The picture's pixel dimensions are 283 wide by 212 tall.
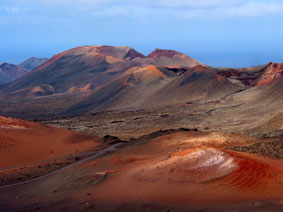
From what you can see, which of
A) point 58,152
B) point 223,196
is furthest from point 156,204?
point 58,152

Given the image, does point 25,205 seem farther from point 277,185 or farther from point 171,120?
point 171,120

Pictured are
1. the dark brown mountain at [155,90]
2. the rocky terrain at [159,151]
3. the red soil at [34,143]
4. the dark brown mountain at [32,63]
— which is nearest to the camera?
the rocky terrain at [159,151]

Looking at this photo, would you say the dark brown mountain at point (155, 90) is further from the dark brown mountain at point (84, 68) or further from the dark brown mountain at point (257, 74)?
the dark brown mountain at point (84, 68)

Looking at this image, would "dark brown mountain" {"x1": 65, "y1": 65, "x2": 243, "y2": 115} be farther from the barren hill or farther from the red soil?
the barren hill

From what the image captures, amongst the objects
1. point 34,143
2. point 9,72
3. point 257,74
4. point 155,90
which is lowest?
point 34,143

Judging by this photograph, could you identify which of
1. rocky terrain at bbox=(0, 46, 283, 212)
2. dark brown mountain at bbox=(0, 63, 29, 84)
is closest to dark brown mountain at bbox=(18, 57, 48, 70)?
dark brown mountain at bbox=(0, 63, 29, 84)

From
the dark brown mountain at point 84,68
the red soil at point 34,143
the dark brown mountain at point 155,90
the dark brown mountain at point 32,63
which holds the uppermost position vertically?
the dark brown mountain at point 32,63

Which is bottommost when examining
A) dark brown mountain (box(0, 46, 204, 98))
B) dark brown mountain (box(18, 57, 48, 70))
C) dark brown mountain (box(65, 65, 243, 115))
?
dark brown mountain (box(65, 65, 243, 115))

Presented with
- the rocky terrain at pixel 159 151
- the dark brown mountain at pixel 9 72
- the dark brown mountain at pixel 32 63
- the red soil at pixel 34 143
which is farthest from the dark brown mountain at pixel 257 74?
the dark brown mountain at pixel 32 63

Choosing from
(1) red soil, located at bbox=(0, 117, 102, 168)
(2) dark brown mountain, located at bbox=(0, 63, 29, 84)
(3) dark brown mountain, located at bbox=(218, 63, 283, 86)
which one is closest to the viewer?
(1) red soil, located at bbox=(0, 117, 102, 168)

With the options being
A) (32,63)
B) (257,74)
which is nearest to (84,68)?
(257,74)

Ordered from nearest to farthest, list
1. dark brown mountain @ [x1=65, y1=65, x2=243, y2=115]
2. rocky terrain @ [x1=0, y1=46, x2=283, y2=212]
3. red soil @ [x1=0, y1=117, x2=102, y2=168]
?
rocky terrain @ [x1=0, y1=46, x2=283, y2=212]
red soil @ [x1=0, y1=117, x2=102, y2=168]
dark brown mountain @ [x1=65, y1=65, x2=243, y2=115]

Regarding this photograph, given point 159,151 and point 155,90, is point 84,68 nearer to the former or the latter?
point 155,90
